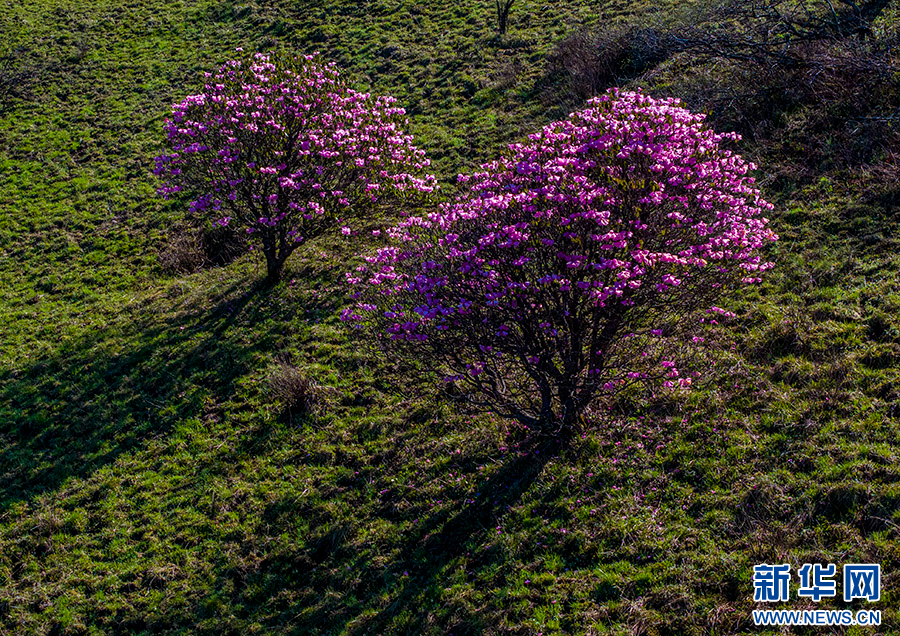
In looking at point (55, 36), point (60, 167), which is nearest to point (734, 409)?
point (60, 167)

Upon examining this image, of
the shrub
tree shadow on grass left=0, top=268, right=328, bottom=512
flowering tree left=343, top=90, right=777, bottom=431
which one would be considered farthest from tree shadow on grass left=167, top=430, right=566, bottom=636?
tree shadow on grass left=0, top=268, right=328, bottom=512

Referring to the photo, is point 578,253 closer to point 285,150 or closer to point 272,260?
point 285,150

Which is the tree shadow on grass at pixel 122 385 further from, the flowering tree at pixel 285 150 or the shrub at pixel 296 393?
the flowering tree at pixel 285 150

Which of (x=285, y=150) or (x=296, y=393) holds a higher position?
(x=285, y=150)

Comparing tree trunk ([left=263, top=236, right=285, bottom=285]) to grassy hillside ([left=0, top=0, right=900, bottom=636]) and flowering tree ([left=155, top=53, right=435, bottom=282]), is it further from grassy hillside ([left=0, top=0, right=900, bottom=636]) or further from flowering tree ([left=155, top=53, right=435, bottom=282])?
grassy hillside ([left=0, top=0, right=900, bottom=636])

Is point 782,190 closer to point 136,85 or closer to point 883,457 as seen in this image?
point 883,457

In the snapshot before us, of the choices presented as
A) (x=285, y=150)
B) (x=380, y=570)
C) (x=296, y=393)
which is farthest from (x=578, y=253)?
(x=285, y=150)
